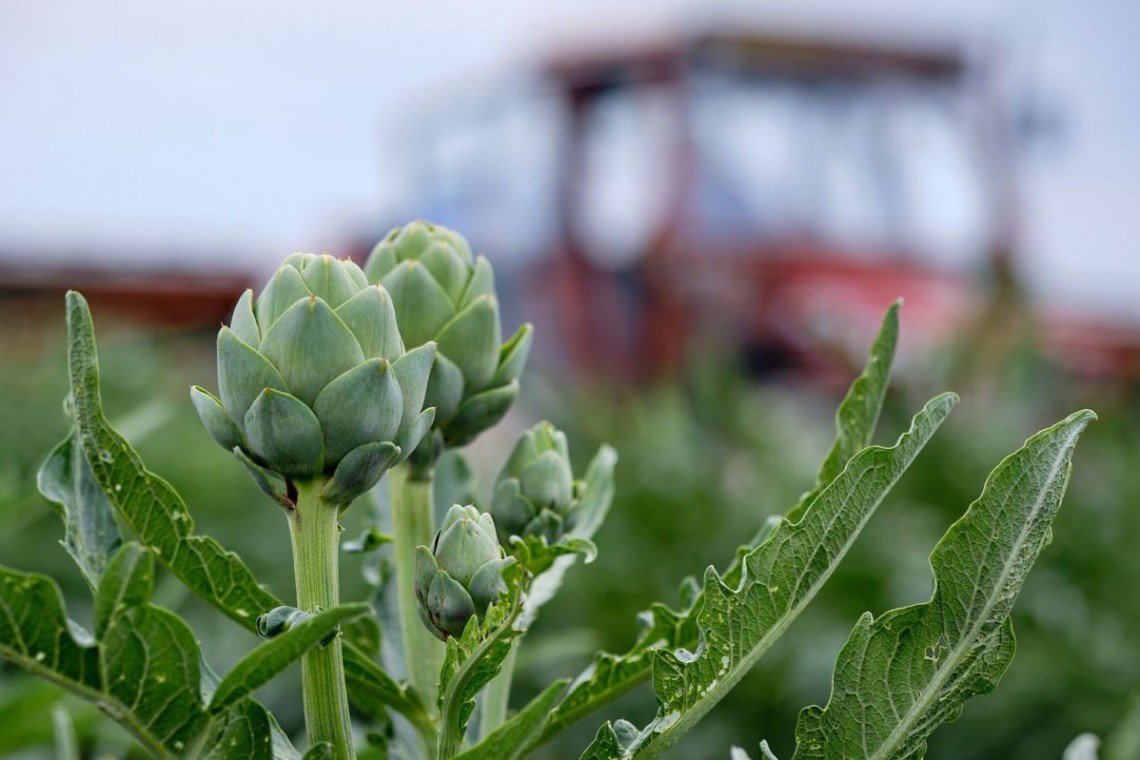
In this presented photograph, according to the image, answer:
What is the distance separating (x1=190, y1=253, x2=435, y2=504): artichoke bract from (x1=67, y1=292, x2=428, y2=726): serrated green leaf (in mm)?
25

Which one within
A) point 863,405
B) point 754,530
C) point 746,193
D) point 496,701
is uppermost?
point 863,405

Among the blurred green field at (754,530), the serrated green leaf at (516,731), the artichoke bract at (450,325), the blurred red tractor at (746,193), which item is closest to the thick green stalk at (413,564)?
the artichoke bract at (450,325)

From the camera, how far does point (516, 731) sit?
0.35 m

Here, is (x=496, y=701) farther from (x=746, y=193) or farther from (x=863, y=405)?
(x=746, y=193)

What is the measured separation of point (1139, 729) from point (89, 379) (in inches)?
23.1

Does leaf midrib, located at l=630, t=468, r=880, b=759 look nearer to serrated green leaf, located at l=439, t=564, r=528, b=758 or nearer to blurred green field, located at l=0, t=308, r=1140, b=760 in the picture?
serrated green leaf, located at l=439, t=564, r=528, b=758

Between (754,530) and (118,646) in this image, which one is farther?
(754,530)

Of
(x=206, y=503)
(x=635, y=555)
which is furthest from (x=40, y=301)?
(x=635, y=555)

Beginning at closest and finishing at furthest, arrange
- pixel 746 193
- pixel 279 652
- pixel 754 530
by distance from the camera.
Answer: pixel 279 652 → pixel 754 530 → pixel 746 193

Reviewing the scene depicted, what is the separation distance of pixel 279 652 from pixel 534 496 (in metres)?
0.17

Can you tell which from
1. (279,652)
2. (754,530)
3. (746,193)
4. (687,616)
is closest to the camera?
(279,652)

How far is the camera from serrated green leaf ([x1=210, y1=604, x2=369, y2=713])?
33 centimetres

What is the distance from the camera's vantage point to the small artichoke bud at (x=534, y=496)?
492mm

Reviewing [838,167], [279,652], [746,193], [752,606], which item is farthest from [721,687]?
[838,167]
